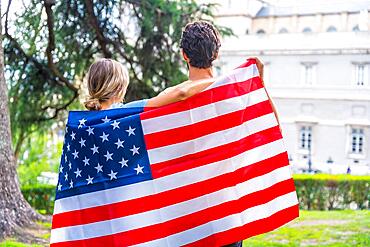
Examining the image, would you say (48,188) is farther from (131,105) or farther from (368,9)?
(131,105)

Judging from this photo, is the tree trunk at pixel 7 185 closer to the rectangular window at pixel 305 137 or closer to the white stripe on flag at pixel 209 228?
the white stripe on flag at pixel 209 228

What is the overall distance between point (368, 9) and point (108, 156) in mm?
7153

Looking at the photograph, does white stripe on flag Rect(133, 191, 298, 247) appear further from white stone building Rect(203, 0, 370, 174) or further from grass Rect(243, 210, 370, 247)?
white stone building Rect(203, 0, 370, 174)

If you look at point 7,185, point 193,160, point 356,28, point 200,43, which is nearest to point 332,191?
point 356,28

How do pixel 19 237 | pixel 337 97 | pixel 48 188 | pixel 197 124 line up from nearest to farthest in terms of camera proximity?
pixel 197 124 → pixel 19 237 → pixel 337 97 → pixel 48 188

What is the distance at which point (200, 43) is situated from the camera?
9.48 ft

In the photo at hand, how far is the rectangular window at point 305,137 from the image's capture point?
1021 centimetres

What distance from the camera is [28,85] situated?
30.8ft

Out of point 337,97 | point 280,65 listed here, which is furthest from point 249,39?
point 337,97

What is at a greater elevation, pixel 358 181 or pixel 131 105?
pixel 131 105

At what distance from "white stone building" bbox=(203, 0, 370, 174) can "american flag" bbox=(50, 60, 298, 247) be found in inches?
231

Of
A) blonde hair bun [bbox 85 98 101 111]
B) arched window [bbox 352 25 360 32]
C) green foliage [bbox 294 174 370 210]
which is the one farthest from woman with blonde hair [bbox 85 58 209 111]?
green foliage [bbox 294 174 370 210]

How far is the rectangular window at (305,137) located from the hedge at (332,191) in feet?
1.75

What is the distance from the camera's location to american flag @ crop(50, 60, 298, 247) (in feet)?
10.0
